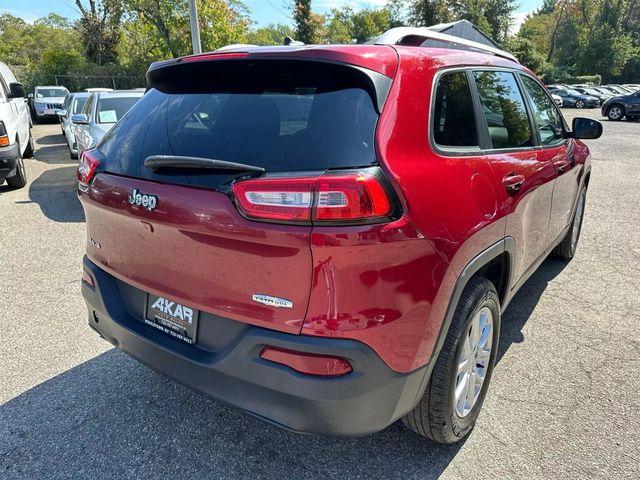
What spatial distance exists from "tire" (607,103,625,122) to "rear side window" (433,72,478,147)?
27365mm

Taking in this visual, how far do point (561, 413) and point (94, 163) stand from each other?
9.32ft

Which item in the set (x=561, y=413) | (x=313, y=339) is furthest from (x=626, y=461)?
(x=313, y=339)

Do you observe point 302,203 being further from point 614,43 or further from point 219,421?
point 614,43

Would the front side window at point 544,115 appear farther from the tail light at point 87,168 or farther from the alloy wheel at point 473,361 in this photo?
the tail light at point 87,168

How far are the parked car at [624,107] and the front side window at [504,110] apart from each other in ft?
87.0

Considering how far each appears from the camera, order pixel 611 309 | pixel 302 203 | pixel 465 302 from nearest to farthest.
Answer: pixel 302 203 < pixel 465 302 < pixel 611 309

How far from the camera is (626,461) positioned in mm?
2271

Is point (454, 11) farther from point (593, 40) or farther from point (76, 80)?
point (76, 80)

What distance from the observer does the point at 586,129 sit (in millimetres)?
3762

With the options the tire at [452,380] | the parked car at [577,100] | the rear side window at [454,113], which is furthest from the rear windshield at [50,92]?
the parked car at [577,100]

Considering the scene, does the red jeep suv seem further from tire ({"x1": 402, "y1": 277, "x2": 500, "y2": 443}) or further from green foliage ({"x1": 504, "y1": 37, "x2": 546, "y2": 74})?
green foliage ({"x1": 504, "y1": 37, "x2": 546, "y2": 74})

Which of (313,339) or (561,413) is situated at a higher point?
(313,339)

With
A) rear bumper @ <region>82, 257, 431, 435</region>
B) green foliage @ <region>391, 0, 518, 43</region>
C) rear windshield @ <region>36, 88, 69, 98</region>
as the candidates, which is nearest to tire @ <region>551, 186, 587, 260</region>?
rear bumper @ <region>82, 257, 431, 435</region>

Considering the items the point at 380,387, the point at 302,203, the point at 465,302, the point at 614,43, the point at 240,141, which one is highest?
the point at 614,43
